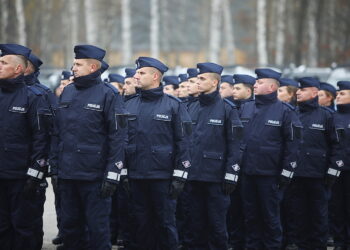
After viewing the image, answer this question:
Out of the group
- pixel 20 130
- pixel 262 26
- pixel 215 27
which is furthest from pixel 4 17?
pixel 20 130

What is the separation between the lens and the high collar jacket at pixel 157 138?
9.77 metres

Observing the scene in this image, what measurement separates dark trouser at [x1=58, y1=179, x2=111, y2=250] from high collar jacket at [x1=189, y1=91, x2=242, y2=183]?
1.67 meters

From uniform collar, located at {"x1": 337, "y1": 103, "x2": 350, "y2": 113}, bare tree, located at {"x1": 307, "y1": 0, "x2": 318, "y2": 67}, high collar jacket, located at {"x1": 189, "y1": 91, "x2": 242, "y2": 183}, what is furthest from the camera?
bare tree, located at {"x1": 307, "y1": 0, "x2": 318, "y2": 67}

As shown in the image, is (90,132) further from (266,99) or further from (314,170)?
(314,170)

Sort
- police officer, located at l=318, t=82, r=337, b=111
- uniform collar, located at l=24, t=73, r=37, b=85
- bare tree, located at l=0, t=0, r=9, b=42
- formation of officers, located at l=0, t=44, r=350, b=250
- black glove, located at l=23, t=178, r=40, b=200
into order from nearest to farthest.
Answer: formation of officers, located at l=0, t=44, r=350, b=250
black glove, located at l=23, t=178, r=40, b=200
uniform collar, located at l=24, t=73, r=37, b=85
police officer, located at l=318, t=82, r=337, b=111
bare tree, located at l=0, t=0, r=9, b=42

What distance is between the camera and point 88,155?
9.05 m

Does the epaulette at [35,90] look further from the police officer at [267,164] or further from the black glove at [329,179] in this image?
the black glove at [329,179]

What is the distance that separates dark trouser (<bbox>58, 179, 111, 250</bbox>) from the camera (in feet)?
29.6

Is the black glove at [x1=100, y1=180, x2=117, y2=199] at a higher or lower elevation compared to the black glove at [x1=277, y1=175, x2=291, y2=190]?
higher

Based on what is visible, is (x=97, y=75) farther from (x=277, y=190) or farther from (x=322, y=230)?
(x=322, y=230)

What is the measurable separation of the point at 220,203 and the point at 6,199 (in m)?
2.49

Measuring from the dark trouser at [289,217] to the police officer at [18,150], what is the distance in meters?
3.76

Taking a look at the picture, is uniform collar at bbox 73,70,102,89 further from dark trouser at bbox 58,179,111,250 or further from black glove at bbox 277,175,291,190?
black glove at bbox 277,175,291,190

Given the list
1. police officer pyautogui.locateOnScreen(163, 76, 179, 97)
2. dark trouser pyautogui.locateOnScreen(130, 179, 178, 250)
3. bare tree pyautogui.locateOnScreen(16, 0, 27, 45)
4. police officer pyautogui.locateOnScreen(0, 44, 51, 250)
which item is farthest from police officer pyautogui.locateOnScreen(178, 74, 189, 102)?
bare tree pyautogui.locateOnScreen(16, 0, 27, 45)
